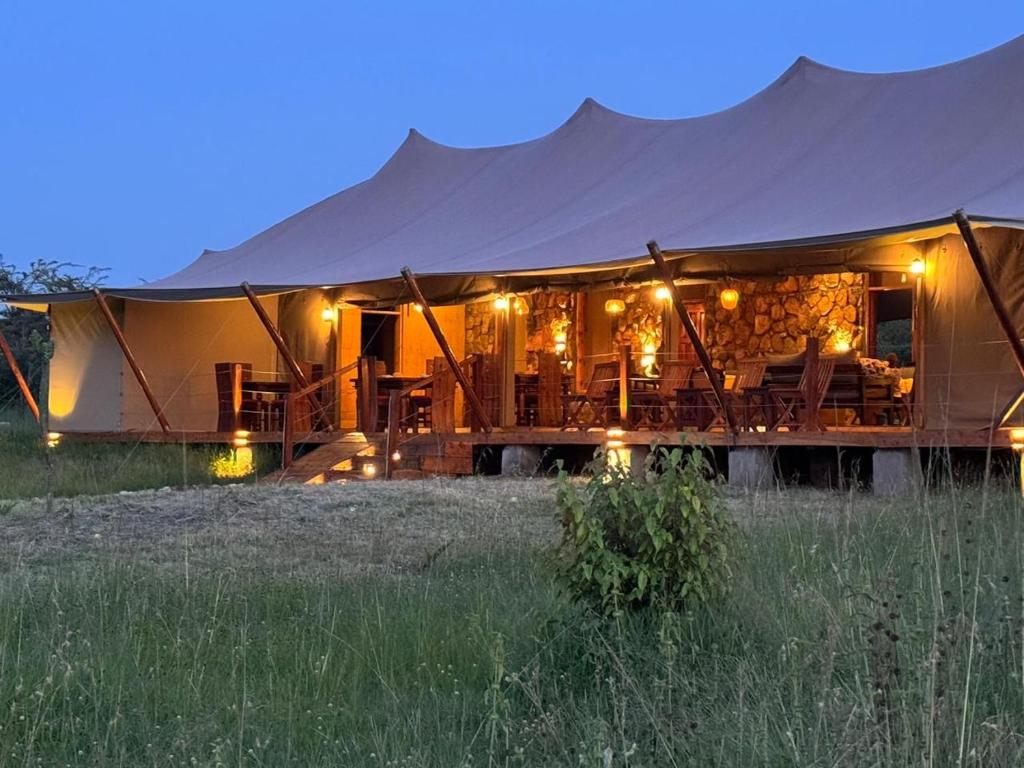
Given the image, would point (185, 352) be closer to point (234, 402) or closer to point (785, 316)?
point (234, 402)

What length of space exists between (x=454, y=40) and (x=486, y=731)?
74258 millimetres

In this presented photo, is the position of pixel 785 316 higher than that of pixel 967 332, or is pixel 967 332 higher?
pixel 785 316

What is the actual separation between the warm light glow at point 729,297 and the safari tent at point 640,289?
4 centimetres

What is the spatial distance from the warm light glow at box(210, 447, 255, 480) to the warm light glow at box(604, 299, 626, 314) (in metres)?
3.94

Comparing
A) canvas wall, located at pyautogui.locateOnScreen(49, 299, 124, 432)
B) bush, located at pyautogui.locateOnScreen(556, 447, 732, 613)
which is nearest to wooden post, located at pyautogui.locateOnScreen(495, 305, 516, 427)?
canvas wall, located at pyautogui.locateOnScreen(49, 299, 124, 432)

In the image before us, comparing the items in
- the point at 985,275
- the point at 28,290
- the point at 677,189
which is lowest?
the point at 985,275

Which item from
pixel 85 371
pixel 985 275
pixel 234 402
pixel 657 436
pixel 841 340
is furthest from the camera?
pixel 85 371

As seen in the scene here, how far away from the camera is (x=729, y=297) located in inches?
493

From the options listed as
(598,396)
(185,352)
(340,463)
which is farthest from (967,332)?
(185,352)

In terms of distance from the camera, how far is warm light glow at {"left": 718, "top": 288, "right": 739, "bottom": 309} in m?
12.5

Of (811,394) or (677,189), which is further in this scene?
(677,189)

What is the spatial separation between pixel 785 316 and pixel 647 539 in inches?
355

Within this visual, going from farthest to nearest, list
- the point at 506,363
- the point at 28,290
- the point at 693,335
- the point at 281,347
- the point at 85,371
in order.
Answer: the point at 28,290
the point at 85,371
the point at 506,363
the point at 281,347
the point at 693,335

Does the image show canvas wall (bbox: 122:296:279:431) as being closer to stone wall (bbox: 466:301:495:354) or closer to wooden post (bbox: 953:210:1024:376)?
stone wall (bbox: 466:301:495:354)
